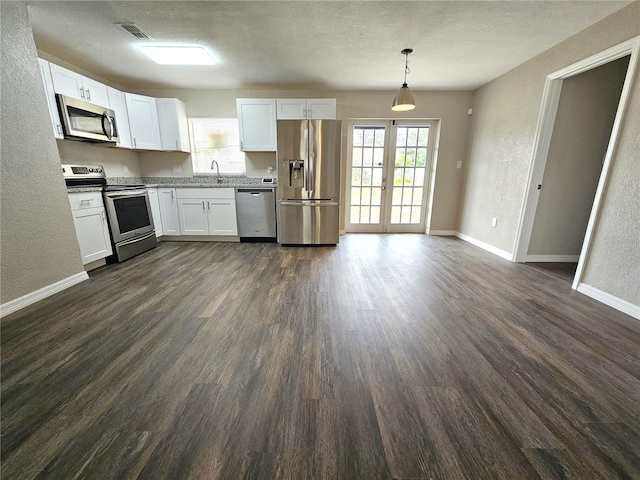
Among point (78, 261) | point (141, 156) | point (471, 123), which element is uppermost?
point (471, 123)

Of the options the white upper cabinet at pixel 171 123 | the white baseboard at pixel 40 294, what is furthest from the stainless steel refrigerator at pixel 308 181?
the white baseboard at pixel 40 294

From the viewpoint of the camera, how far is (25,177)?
6.86 ft

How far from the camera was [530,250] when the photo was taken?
322 cm

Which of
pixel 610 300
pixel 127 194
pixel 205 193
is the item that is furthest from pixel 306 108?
pixel 610 300

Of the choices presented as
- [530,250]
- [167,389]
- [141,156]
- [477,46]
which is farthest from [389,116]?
[167,389]

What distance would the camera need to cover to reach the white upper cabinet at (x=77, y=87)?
8.92ft

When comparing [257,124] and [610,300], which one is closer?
[610,300]

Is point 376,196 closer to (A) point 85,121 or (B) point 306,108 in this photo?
(B) point 306,108

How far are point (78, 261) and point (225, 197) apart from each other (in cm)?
195

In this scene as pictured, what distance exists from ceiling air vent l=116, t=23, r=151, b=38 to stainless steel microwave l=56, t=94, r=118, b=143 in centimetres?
108

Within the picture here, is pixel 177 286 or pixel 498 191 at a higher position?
pixel 498 191

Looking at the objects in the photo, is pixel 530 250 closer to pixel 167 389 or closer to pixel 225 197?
pixel 167 389

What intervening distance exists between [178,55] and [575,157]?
15.9 ft

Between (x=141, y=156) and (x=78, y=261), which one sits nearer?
(x=78, y=261)
